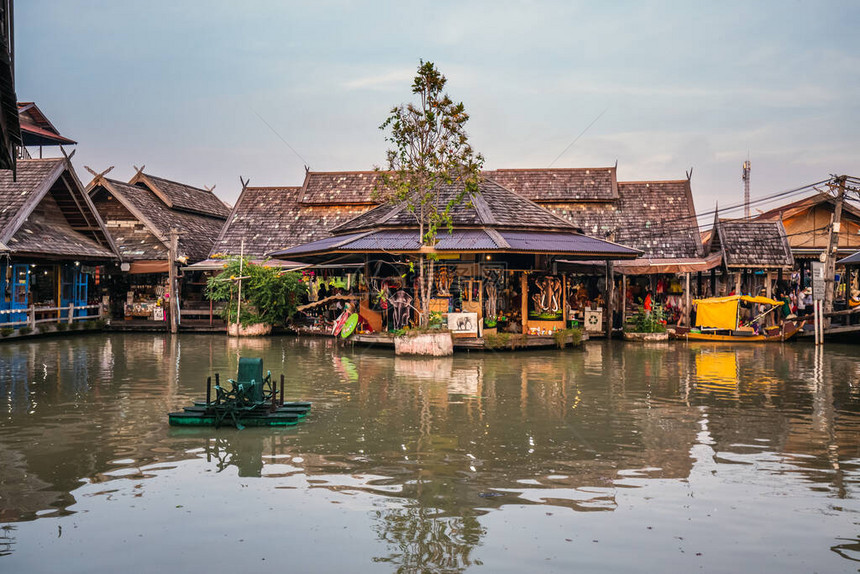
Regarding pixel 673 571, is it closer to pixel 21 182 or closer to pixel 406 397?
pixel 406 397

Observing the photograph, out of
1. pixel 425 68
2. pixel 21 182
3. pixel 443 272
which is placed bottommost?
pixel 443 272

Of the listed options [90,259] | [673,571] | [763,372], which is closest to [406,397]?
[673,571]

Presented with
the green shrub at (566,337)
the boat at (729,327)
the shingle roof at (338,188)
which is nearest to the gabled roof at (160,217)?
the shingle roof at (338,188)

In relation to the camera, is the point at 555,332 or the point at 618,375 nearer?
the point at 618,375

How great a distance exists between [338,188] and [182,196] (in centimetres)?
794

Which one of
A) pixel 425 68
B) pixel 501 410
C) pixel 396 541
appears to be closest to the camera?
pixel 396 541

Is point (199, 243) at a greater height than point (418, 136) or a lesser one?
lesser

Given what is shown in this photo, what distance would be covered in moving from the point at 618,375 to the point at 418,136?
8.73 m

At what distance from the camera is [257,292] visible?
26047mm

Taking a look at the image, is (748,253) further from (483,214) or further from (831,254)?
(483,214)

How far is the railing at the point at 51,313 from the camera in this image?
76.9 feet

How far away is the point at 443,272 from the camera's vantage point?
22656 mm

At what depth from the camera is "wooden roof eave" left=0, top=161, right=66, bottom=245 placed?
75.9 ft

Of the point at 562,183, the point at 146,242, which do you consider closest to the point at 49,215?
the point at 146,242
